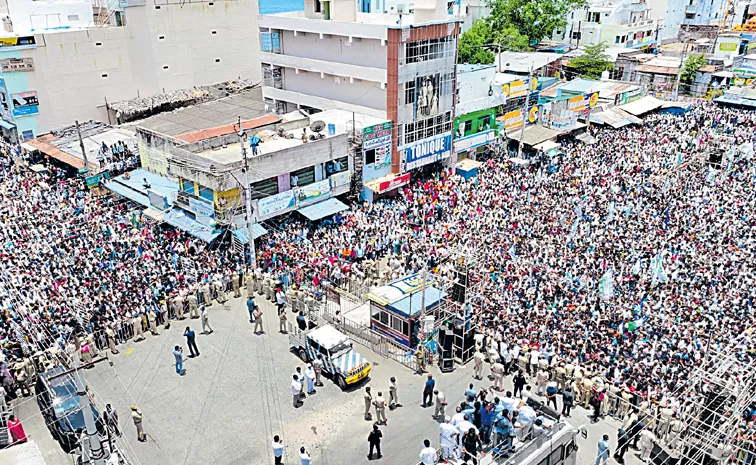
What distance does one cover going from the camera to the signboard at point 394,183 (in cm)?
3644

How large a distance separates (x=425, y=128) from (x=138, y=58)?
91.3 ft

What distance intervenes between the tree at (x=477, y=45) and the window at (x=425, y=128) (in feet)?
99.0

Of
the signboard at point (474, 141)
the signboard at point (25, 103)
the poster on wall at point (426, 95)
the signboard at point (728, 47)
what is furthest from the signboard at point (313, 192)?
the signboard at point (728, 47)

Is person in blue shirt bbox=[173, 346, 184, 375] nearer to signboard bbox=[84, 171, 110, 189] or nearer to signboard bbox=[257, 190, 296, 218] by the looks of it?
signboard bbox=[257, 190, 296, 218]

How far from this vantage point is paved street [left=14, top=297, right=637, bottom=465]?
1809 centimetres

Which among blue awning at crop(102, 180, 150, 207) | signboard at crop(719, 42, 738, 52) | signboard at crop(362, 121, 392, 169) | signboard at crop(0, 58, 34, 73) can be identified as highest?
signboard at crop(0, 58, 34, 73)

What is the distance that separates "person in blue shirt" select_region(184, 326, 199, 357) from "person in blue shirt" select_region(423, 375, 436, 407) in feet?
29.0

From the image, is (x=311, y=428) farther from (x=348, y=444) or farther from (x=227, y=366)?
(x=227, y=366)

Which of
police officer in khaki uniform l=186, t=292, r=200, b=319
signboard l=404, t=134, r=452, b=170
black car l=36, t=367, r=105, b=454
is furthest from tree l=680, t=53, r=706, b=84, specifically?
black car l=36, t=367, r=105, b=454

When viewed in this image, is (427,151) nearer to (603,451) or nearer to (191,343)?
(191,343)

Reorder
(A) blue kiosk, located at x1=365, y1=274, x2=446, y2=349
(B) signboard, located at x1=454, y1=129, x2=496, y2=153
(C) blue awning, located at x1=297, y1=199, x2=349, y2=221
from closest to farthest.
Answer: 1. (A) blue kiosk, located at x1=365, y1=274, x2=446, y2=349
2. (C) blue awning, located at x1=297, y1=199, x2=349, y2=221
3. (B) signboard, located at x1=454, y1=129, x2=496, y2=153

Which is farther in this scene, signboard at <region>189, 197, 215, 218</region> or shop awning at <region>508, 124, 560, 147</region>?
shop awning at <region>508, 124, 560, 147</region>

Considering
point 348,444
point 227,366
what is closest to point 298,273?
point 227,366

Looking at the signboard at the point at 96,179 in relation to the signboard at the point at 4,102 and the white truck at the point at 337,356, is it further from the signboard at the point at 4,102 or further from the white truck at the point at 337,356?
the white truck at the point at 337,356
